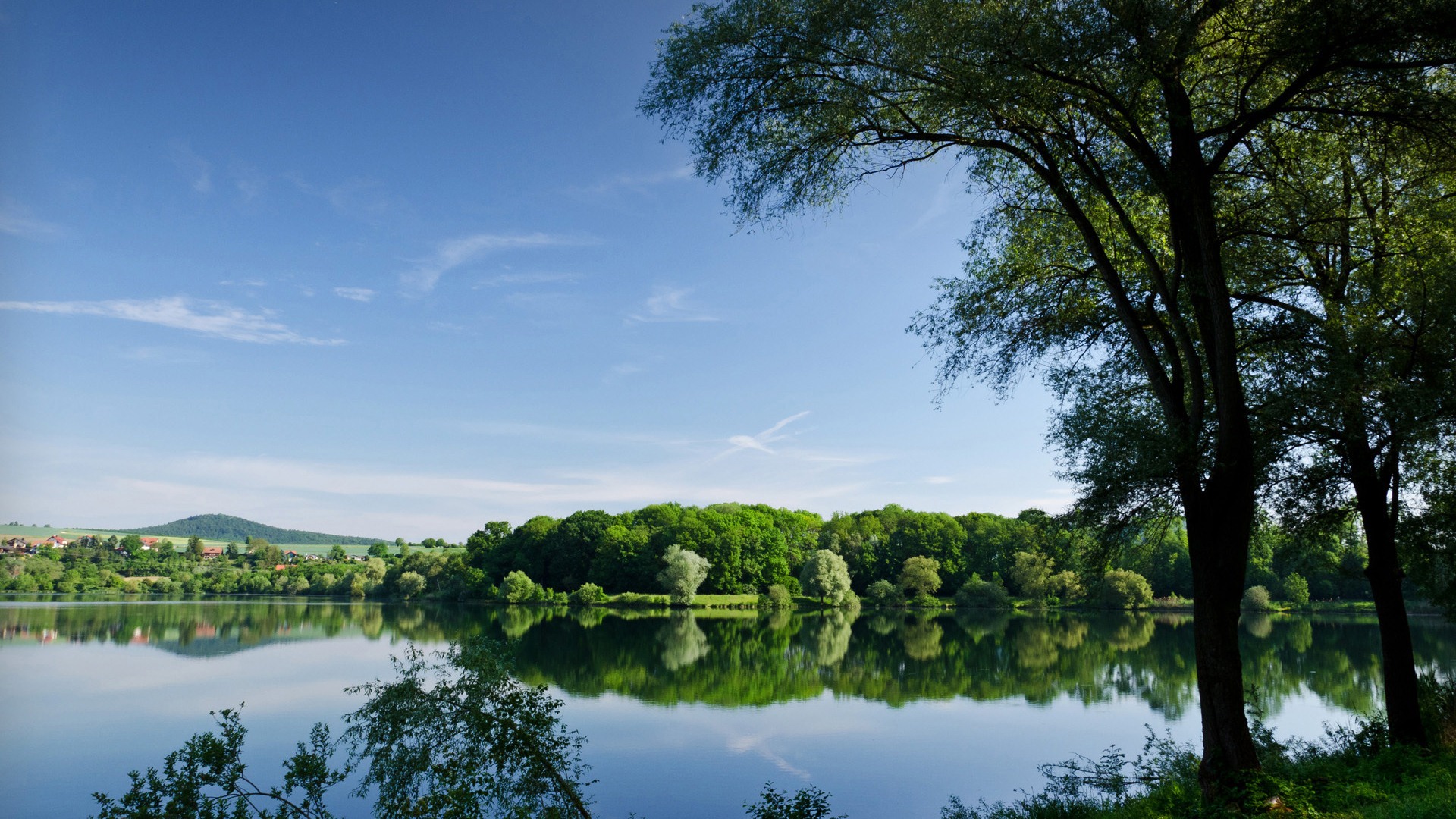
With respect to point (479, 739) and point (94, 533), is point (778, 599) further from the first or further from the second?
point (94, 533)

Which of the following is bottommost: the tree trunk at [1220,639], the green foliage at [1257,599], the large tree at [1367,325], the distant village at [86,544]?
the green foliage at [1257,599]

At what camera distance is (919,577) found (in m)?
67.4

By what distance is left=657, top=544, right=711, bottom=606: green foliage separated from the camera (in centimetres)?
6531

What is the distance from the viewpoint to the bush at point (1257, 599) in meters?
58.0

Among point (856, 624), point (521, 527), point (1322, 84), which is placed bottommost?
point (856, 624)

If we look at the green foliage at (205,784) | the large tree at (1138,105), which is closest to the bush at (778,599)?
the large tree at (1138,105)

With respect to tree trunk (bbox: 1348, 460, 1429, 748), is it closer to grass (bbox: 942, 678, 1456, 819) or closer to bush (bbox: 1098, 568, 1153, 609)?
grass (bbox: 942, 678, 1456, 819)

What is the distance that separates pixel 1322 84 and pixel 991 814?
904 cm

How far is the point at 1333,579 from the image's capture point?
5872 centimetres

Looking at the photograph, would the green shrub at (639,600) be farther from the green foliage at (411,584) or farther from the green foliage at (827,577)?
the green foliage at (411,584)

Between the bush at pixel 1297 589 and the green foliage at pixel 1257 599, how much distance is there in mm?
1436

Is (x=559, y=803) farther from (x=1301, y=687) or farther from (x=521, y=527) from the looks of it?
(x=521, y=527)

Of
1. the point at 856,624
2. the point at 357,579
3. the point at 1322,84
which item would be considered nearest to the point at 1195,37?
the point at 1322,84

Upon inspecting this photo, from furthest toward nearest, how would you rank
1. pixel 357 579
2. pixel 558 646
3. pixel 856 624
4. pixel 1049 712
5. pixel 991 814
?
pixel 357 579 < pixel 856 624 < pixel 558 646 < pixel 1049 712 < pixel 991 814
